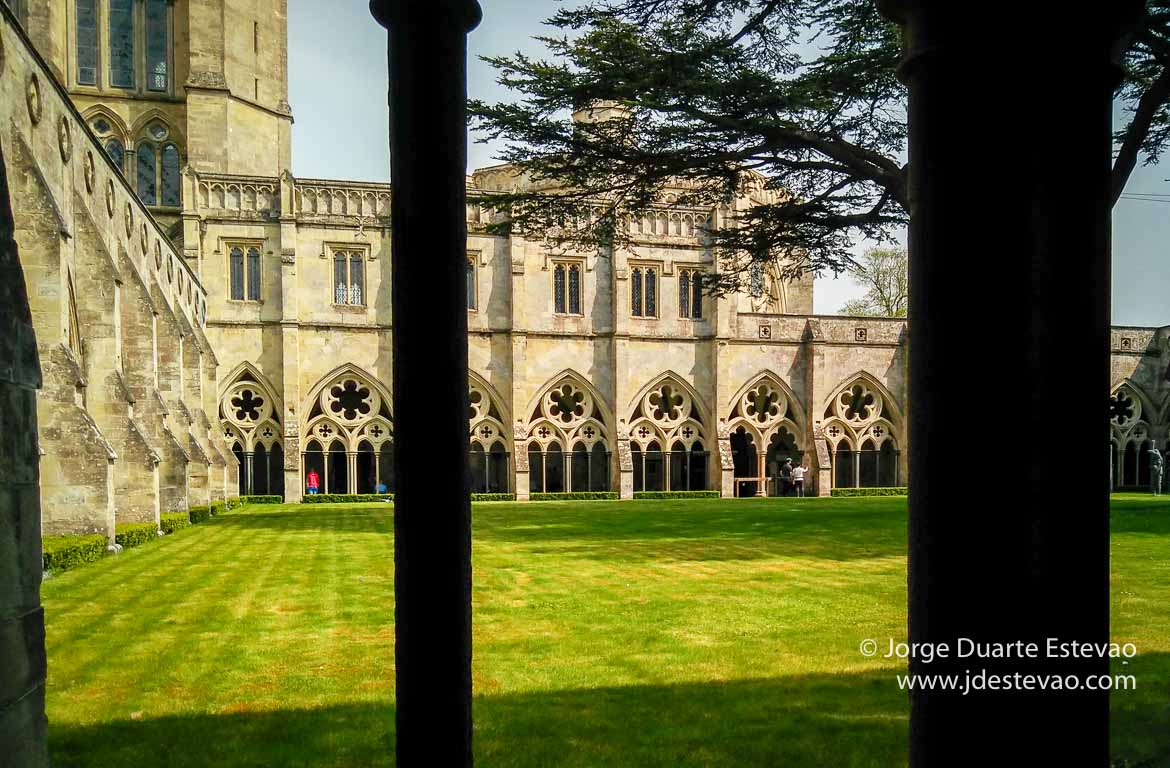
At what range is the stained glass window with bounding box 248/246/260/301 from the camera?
24.8 m

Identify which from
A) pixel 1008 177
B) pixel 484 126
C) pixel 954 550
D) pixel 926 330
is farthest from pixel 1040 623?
pixel 484 126

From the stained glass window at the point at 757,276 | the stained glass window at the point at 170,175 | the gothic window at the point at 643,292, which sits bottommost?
the stained glass window at the point at 757,276

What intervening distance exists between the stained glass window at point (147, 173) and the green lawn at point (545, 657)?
63.7 ft

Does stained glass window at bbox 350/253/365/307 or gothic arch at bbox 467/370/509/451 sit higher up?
stained glass window at bbox 350/253/365/307

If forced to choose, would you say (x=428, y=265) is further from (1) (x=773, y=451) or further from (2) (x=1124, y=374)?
(2) (x=1124, y=374)

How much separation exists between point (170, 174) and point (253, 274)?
5.82m

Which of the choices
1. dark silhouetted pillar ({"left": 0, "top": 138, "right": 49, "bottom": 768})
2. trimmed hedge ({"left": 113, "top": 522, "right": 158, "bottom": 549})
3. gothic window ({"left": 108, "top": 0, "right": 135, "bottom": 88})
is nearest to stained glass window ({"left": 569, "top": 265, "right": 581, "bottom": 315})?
gothic window ({"left": 108, "top": 0, "right": 135, "bottom": 88})

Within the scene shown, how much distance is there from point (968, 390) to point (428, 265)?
4.73 feet

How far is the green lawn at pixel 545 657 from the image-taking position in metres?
4.09

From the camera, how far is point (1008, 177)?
1600 mm

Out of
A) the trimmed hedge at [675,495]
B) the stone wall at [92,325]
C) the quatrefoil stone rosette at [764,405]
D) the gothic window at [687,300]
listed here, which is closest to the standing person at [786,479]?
the quatrefoil stone rosette at [764,405]

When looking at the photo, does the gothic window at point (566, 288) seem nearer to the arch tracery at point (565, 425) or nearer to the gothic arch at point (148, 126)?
the arch tracery at point (565, 425)

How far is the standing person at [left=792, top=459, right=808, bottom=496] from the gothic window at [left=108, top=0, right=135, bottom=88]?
79.6ft

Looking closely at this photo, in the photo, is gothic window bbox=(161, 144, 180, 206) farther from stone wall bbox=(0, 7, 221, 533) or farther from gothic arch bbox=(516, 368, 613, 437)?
gothic arch bbox=(516, 368, 613, 437)
